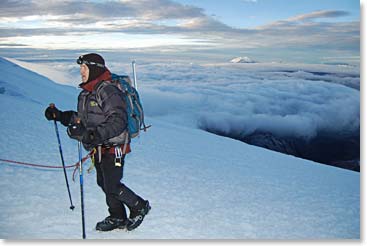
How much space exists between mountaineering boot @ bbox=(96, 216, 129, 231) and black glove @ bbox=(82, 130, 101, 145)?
27.2 inches

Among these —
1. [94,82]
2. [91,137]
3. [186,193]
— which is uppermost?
[94,82]

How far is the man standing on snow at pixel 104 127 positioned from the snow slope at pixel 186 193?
0.27 m

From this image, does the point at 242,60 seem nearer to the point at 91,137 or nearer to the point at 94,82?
the point at 94,82

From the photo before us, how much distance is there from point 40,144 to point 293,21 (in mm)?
2827

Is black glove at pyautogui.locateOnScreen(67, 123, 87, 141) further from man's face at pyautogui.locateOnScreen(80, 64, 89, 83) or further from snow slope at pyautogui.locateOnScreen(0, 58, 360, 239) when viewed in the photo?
snow slope at pyautogui.locateOnScreen(0, 58, 360, 239)

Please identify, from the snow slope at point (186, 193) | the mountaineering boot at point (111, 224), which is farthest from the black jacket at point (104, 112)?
the snow slope at point (186, 193)

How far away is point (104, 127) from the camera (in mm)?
1993

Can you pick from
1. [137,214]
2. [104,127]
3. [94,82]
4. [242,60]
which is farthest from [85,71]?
[242,60]

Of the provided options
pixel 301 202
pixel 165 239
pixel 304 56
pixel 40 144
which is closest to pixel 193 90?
pixel 304 56

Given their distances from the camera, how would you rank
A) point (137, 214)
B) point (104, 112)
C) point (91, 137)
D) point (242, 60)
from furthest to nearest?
1. point (242, 60)
2. point (137, 214)
3. point (104, 112)
4. point (91, 137)

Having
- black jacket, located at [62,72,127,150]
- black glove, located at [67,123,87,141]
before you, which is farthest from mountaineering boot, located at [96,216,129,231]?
black glove, located at [67,123,87,141]

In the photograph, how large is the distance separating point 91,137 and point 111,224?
2.45 ft

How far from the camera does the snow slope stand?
2611 millimetres

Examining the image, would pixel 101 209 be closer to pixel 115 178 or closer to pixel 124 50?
pixel 115 178
